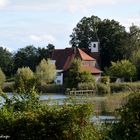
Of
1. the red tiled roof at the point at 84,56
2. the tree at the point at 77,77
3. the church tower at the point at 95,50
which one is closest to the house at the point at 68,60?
the red tiled roof at the point at 84,56

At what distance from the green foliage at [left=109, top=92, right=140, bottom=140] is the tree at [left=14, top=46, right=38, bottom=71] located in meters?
82.5

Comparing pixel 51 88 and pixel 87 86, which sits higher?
pixel 87 86

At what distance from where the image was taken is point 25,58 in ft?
315

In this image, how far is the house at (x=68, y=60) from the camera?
81219mm

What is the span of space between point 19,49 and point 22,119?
90.7m

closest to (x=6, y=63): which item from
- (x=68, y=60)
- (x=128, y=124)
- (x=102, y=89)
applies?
(x=68, y=60)

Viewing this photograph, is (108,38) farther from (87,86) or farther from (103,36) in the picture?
(87,86)

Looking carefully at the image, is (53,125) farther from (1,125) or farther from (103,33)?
(103,33)

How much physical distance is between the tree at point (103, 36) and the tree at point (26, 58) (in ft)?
25.4

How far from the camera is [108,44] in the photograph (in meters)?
87.2

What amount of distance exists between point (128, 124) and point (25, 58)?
8608 centimetres

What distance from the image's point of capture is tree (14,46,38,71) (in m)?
94.8

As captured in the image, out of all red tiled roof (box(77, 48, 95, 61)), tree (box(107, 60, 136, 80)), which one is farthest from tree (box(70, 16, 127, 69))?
tree (box(107, 60, 136, 80))

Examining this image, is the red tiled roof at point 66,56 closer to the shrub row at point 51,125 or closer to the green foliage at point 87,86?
the green foliage at point 87,86
